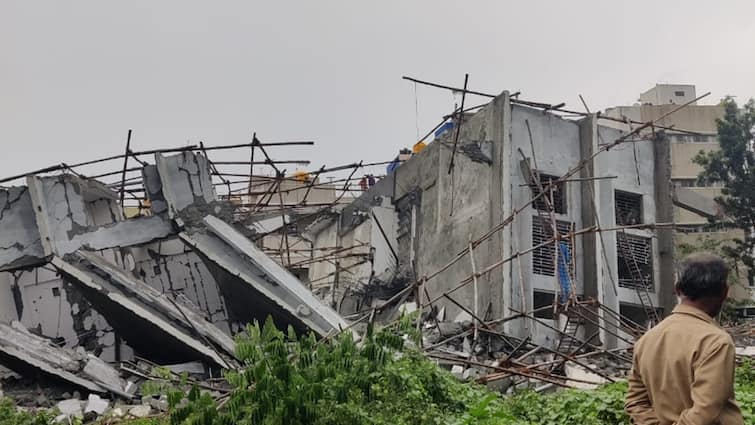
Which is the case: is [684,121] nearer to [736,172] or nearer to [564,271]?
[736,172]

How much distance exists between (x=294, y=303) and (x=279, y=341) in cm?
700

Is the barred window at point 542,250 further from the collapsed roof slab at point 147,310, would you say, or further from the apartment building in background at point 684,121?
the apartment building in background at point 684,121

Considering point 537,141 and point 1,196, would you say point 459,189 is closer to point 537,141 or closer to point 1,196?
point 537,141

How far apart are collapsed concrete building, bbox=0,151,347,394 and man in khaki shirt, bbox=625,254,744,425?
888cm

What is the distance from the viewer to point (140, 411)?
10.9 metres

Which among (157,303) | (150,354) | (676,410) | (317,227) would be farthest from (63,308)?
(676,410)

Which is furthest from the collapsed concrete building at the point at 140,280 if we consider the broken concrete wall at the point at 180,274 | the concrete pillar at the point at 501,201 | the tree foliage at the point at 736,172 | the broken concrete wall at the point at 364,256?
the tree foliage at the point at 736,172

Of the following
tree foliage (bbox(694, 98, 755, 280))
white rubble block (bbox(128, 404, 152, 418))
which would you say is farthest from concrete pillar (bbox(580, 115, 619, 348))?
white rubble block (bbox(128, 404, 152, 418))

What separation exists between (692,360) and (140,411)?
8983 millimetres

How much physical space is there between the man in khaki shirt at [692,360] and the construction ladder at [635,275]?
1470 cm

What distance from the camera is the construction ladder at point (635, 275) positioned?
17781mm

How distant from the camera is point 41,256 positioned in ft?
44.0

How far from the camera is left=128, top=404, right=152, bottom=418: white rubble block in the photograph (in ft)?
35.3

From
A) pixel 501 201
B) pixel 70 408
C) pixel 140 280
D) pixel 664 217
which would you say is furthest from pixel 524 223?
pixel 70 408
